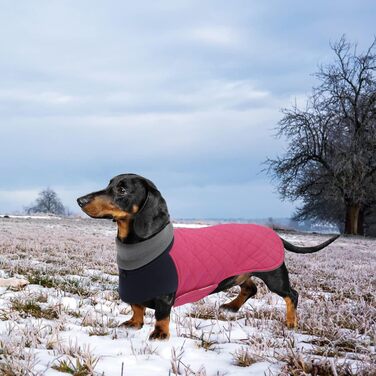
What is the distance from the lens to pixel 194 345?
348cm

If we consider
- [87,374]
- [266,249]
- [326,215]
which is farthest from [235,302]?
[326,215]

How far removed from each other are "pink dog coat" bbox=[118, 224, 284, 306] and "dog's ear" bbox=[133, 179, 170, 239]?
8.1 inches

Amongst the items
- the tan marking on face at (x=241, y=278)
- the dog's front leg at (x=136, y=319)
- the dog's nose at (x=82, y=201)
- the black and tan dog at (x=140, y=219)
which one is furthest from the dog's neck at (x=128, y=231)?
the tan marking on face at (x=241, y=278)

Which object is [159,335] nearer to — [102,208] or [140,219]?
[140,219]

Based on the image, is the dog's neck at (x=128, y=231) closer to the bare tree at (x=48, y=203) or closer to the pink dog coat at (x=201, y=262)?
the pink dog coat at (x=201, y=262)

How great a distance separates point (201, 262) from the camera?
4.19m

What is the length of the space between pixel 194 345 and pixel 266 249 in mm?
1318

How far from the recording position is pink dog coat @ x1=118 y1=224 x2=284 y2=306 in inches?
151

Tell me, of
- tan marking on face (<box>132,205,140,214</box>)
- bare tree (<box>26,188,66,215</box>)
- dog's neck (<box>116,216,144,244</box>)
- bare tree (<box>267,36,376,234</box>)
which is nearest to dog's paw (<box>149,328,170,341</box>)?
dog's neck (<box>116,216,144,244</box>)

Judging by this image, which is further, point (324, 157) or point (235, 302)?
point (324, 157)

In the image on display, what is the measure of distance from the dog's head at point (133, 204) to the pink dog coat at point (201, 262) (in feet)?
0.74

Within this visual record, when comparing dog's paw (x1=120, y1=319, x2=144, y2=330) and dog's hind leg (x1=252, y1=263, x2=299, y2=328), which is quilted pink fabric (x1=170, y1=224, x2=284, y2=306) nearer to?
dog's hind leg (x1=252, y1=263, x2=299, y2=328)

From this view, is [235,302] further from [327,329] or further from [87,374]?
[87,374]

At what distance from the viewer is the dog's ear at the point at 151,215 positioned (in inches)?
148
